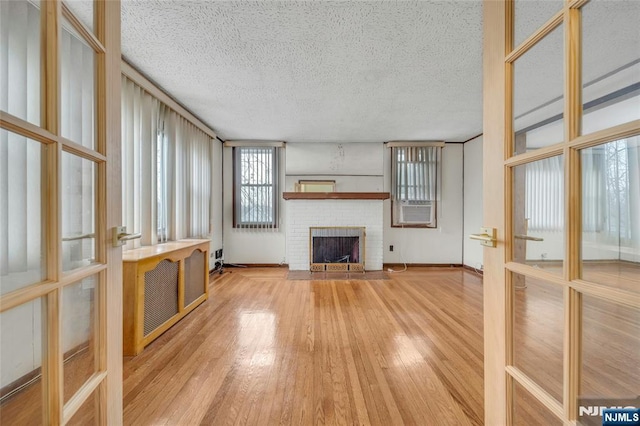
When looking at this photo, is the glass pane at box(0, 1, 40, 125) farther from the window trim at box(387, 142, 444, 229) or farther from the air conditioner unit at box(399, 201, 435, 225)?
the air conditioner unit at box(399, 201, 435, 225)

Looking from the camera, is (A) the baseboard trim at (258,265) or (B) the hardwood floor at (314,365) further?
(A) the baseboard trim at (258,265)

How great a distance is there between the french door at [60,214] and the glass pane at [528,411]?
119cm

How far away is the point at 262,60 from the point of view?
219 centimetres

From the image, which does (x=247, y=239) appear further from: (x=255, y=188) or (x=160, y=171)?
(x=160, y=171)

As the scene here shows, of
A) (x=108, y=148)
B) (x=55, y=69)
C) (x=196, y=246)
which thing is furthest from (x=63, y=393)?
(x=196, y=246)

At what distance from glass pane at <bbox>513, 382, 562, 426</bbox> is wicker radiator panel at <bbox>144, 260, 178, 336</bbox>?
2.32 metres

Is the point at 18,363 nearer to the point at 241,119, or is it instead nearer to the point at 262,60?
the point at 262,60

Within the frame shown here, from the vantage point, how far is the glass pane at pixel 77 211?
646 millimetres

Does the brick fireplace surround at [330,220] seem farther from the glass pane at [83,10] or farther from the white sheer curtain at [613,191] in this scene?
the white sheer curtain at [613,191]

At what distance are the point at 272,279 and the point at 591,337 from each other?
371 cm

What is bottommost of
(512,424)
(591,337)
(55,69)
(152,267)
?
(512,424)

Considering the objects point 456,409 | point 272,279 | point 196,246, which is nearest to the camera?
point 456,409

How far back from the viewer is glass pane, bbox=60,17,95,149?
0.64m

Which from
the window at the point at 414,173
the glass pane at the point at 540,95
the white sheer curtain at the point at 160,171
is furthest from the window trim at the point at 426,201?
the glass pane at the point at 540,95
